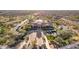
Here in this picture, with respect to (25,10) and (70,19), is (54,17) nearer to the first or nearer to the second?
(70,19)

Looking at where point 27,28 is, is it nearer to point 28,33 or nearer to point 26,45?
point 28,33

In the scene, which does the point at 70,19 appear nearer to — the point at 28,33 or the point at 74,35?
the point at 74,35
